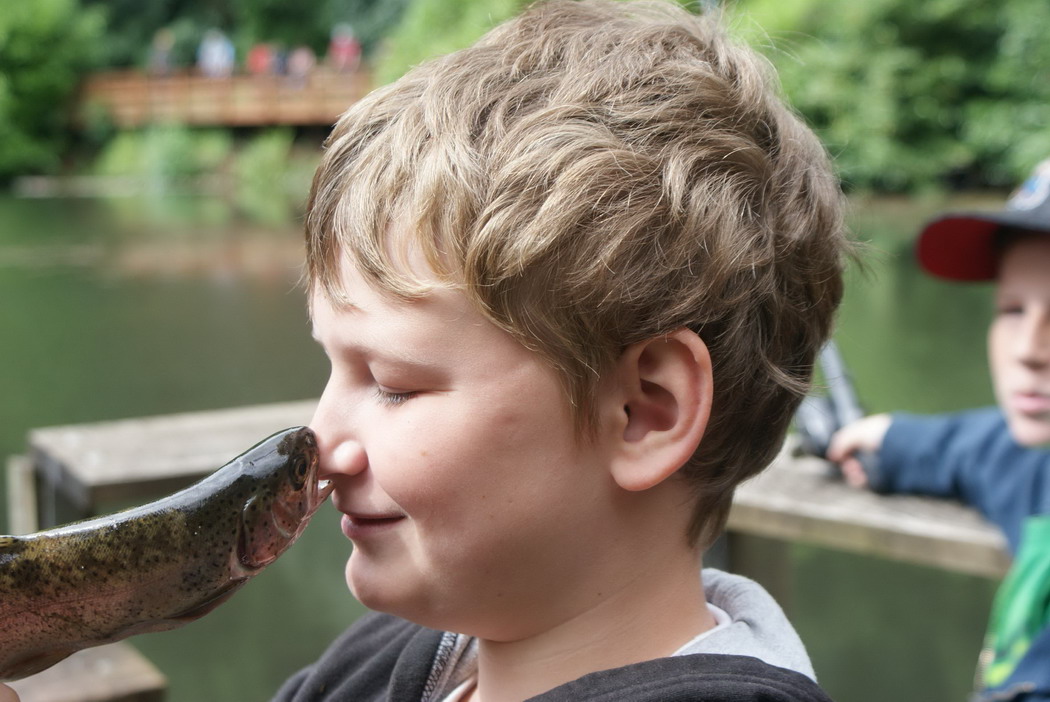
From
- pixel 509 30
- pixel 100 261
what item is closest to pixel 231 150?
pixel 100 261

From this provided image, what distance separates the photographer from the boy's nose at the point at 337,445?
3.48 feet

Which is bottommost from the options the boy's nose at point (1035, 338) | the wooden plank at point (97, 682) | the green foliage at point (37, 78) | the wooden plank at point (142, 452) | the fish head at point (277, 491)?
the green foliage at point (37, 78)

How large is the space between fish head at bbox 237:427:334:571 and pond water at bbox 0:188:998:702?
738 mm

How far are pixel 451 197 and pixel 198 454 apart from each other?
2066 mm

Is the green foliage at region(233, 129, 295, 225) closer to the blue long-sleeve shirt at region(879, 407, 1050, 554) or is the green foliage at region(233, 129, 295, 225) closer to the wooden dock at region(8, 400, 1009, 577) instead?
the wooden dock at region(8, 400, 1009, 577)

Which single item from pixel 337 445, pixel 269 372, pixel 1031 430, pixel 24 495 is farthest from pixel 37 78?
pixel 337 445

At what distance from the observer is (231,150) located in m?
22.0

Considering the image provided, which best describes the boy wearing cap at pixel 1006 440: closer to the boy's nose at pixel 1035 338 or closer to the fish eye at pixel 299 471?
the boy's nose at pixel 1035 338

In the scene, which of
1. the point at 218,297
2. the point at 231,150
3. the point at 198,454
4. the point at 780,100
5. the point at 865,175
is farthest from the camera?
the point at 231,150

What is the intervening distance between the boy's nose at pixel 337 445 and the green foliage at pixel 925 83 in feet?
37.4

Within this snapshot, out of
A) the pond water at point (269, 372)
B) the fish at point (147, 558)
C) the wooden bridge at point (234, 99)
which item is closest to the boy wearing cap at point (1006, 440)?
the pond water at point (269, 372)

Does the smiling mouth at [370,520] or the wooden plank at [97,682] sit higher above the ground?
the smiling mouth at [370,520]

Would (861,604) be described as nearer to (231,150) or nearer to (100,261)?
(100,261)

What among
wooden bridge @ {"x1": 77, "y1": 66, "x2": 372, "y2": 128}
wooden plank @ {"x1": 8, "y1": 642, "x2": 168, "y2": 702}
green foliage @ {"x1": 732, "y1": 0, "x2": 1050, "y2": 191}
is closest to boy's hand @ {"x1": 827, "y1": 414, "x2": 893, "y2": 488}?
wooden plank @ {"x1": 8, "y1": 642, "x2": 168, "y2": 702}
